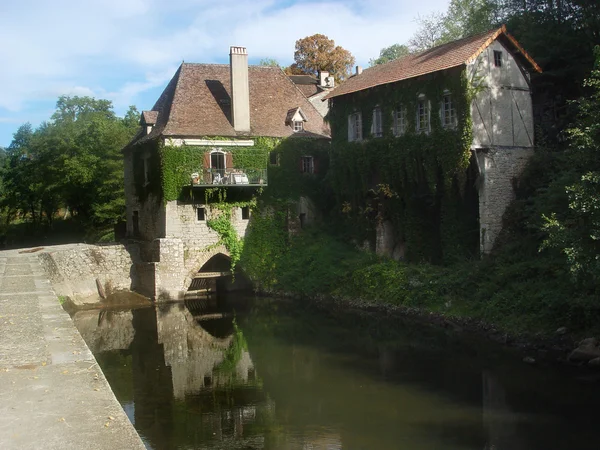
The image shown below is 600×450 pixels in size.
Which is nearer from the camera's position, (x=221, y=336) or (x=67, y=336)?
(x=67, y=336)

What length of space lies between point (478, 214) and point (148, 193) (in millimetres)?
16088

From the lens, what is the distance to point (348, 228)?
96.4 feet

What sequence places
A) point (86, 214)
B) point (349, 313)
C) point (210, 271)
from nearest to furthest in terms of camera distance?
point (349, 313) < point (210, 271) < point (86, 214)

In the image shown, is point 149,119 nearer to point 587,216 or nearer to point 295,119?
point 295,119

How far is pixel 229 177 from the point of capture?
28.7 metres

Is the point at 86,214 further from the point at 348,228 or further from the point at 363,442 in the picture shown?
the point at 363,442

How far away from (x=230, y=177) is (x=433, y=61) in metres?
10.4

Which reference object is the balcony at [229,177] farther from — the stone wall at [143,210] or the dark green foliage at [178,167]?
the stone wall at [143,210]

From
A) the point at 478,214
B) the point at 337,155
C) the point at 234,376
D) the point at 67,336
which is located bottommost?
the point at 234,376

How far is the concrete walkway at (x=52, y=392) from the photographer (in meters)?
6.04

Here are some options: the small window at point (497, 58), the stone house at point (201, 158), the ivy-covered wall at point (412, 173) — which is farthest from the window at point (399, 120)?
the stone house at point (201, 158)

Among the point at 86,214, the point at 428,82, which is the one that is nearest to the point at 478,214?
the point at 428,82

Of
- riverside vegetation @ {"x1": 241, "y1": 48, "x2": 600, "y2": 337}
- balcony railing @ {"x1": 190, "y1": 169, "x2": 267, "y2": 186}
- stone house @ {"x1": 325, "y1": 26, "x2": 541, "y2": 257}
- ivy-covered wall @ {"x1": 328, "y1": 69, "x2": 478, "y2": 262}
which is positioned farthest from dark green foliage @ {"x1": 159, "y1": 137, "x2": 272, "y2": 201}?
stone house @ {"x1": 325, "y1": 26, "x2": 541, "y2": 257}

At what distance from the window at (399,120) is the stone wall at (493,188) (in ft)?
11.8
